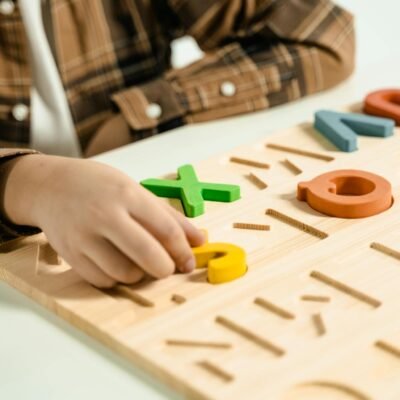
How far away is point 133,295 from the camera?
0.56 metres

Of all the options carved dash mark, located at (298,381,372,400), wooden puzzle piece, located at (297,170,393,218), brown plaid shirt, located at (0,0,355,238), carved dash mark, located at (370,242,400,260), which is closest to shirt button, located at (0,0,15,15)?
brown plaid shirt, located at (0,0,355,238)

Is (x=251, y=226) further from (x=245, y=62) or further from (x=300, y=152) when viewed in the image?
(x=245, y=62)

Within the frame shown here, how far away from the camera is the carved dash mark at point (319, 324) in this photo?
0.50 metres

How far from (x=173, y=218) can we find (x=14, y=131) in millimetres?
497

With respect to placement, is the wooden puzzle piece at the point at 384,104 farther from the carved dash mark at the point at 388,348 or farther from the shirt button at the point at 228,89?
the carved dash mark at the point at 388,348

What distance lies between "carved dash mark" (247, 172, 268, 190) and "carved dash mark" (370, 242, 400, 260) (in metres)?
0.15

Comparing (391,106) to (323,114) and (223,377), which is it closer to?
(323,114)

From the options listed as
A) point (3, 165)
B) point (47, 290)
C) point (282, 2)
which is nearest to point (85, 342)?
point (47, 290)

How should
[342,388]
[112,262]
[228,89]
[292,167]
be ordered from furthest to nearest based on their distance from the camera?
1. [228,89]
2. [292,167]
3. [112,262]
4. [342,388]

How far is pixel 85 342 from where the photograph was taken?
53 cm

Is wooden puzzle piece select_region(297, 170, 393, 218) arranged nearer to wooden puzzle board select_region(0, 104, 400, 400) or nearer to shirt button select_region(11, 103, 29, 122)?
wooden puzzle board select_region(0, 104, 400, 400)

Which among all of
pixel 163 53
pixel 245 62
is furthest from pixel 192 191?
pixel 163 53

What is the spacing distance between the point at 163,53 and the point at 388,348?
32.1 inches

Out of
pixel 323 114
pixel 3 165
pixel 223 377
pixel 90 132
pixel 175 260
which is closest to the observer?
pixel 223 377
